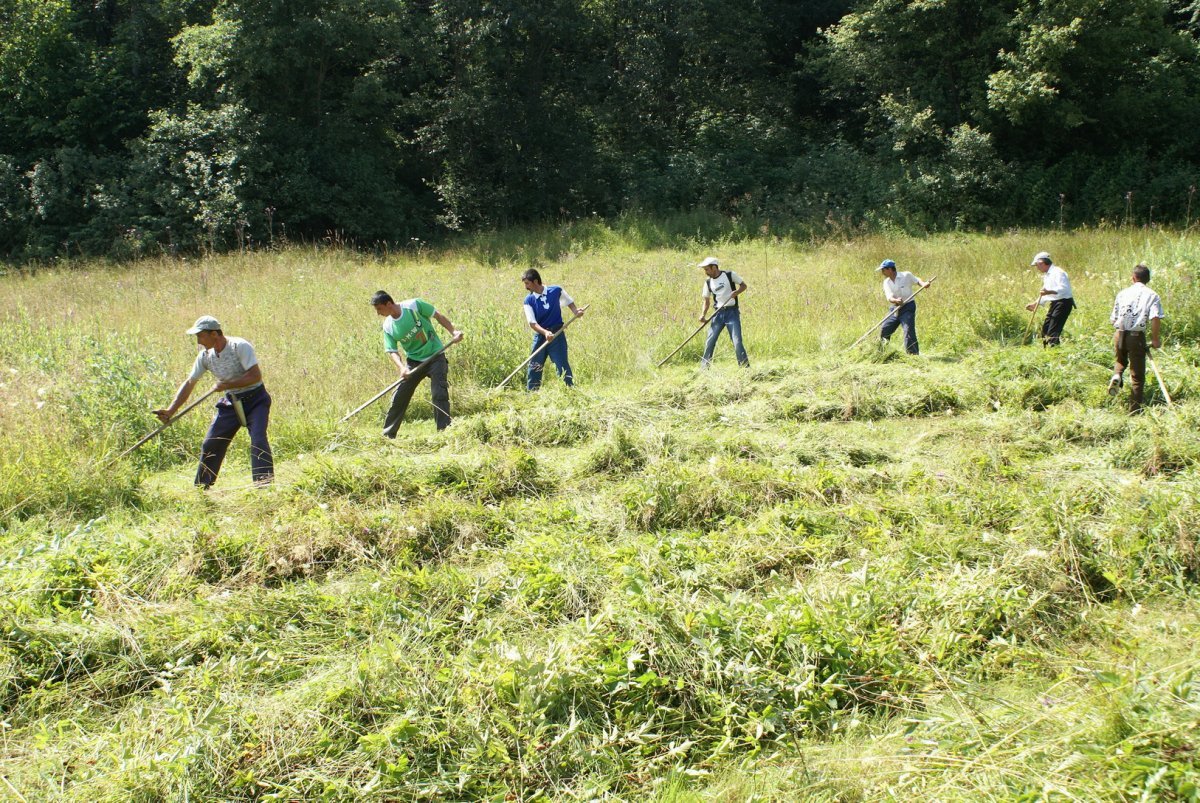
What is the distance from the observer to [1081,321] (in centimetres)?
1010

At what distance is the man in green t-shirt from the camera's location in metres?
7.60

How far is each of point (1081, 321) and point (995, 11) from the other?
13.0 metres

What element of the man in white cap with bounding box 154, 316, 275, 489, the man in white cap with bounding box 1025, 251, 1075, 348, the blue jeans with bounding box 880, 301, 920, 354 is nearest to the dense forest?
the blue jeans with bounding box 880, 301, 920, 354

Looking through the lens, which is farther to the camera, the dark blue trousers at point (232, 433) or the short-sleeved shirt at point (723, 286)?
the short-sleeved shirt at point (723, 286)

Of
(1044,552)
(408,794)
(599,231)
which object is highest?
(599,231)

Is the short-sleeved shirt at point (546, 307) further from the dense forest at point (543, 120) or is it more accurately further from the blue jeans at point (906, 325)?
the dense forest at point (543, 120)

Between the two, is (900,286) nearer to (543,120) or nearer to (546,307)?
(546,307)

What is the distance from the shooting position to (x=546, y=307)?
878cm

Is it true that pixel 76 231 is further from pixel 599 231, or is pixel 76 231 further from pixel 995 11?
pixel 995 11

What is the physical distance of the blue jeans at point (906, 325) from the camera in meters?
10.0

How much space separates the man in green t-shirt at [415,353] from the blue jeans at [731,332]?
10.2ft

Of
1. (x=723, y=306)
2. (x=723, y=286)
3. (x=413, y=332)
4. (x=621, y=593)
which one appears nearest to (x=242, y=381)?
(x=413, y=332)

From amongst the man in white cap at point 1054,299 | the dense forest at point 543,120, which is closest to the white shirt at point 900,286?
the man in white cap at point 1054,299

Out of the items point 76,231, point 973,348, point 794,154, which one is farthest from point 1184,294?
point 76,231
